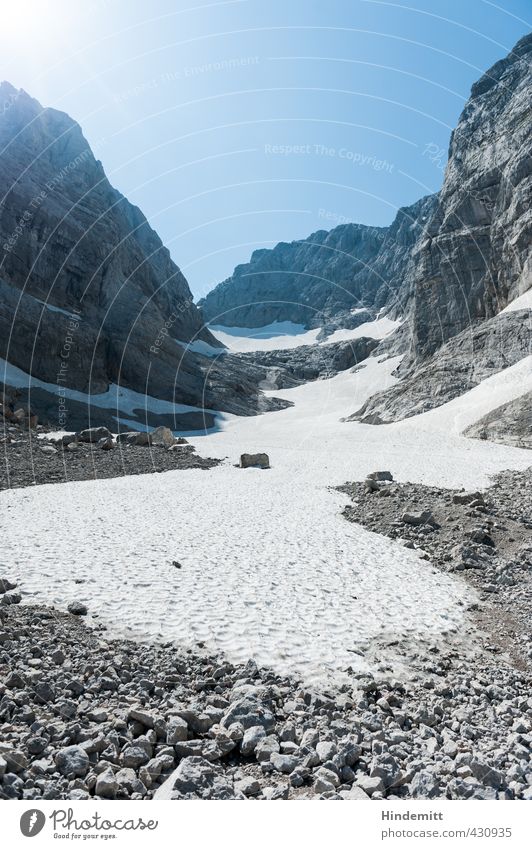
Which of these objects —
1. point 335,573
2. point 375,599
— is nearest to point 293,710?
point 375,599

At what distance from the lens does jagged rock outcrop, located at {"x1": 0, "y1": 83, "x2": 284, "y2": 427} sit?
72188 mm

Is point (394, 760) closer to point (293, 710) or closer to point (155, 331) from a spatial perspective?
point (293, 710)

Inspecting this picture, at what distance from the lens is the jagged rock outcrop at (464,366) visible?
55312 mm

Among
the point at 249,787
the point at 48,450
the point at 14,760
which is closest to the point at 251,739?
the point at 249,787

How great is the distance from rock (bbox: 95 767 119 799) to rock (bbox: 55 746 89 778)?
0.94 ft

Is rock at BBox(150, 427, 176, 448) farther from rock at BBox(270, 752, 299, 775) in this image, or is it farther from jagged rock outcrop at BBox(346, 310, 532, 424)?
rock at BBox(270, 752, 299, 775)

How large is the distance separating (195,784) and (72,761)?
129 centimetres

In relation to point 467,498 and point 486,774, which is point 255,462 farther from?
point 486,774

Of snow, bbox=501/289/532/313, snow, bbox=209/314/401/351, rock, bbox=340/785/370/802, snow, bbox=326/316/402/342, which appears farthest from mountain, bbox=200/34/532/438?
snow, bbox=209/314/401/351

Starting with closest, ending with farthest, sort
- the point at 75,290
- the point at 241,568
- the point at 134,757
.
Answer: the point at 134,757, the point at 241,568, the point at 75,290

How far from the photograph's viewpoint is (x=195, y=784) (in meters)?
4.92

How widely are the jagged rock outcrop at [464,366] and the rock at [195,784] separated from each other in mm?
54733
